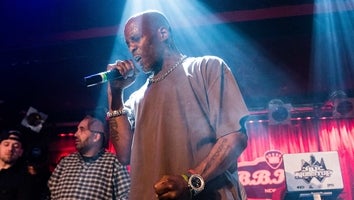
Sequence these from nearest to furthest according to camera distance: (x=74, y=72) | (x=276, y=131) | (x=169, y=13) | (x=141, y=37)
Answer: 1. (x=141, y=37)
2. (x=169, y=13)
3. (x=74, y=72)
4. (x=276, y=131)

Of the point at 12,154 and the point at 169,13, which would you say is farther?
the point at 169,13

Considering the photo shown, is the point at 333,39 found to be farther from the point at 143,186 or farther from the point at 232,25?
the point at 143,186

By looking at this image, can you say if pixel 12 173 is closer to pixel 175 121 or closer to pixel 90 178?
pixel 90 178

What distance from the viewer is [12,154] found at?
3.86m

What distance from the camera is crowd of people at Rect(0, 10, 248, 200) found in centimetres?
106

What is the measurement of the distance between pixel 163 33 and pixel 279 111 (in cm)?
587

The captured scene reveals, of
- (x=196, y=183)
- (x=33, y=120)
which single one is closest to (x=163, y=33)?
(x=196, y=183)

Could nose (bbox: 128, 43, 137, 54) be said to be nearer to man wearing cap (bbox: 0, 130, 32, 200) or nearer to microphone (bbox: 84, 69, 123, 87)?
microphone (bbox: 84, 69, 123, 87)

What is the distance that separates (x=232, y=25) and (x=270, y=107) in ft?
6.58

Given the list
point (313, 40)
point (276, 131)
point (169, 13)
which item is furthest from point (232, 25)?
point (276, 131)

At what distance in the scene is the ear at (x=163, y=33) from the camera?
1.38 meters

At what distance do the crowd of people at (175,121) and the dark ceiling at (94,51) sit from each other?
3.82m

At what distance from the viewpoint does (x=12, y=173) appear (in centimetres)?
372

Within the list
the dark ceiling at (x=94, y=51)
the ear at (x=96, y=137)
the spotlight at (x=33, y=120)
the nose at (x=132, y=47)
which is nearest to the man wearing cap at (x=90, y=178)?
the ear at (x=96, y=137)
